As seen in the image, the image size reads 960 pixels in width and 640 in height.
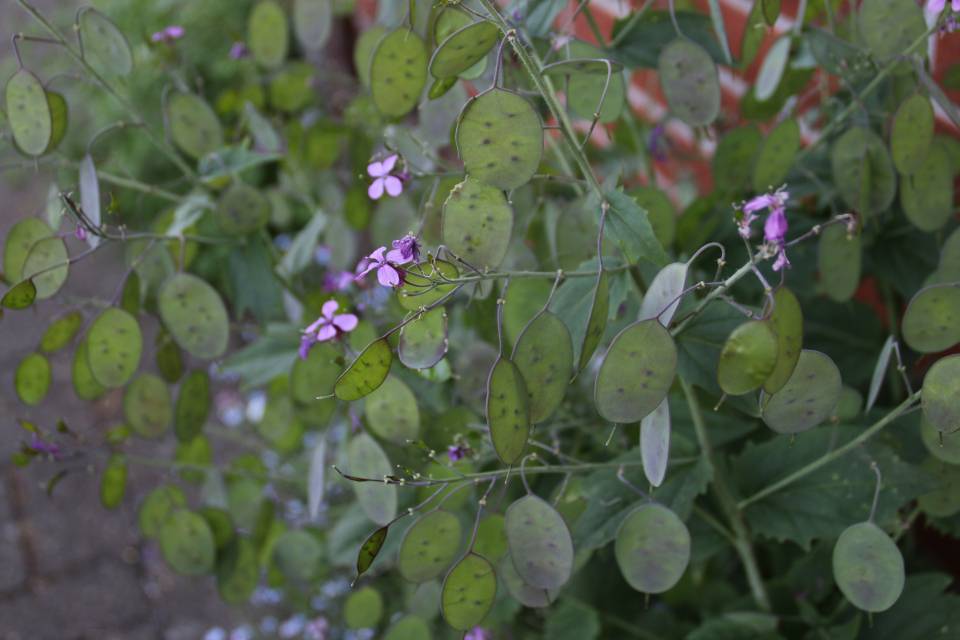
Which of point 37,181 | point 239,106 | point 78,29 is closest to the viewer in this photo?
point 78,29

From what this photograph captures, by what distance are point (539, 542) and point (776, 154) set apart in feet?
1.75

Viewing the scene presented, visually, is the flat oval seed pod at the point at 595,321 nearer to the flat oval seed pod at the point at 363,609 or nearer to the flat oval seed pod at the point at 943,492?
the flat oval seed pod at the point at 943,492

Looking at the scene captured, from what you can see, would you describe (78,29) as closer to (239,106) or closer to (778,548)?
(239,106)

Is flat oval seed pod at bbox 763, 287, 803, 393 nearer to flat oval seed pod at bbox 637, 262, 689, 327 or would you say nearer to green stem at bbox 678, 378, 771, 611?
flat oval seed pod at bbox 637, 262, 689, 327

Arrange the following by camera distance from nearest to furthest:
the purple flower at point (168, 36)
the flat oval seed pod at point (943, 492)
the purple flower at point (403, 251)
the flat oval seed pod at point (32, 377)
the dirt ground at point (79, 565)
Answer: the purple flower at point (403, 251), the flat oval seed pod at point (943, 492), the flat oval seed pod at point (32, 377), the purple flower at point (168, 36), the dirt ground at point (79, 565)

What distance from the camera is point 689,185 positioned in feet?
5.71

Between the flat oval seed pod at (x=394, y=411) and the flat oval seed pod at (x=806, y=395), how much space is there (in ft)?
1.14

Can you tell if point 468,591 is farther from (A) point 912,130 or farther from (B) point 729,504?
(A) point 912,130

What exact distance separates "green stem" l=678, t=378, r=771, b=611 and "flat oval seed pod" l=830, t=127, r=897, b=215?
0.27 meters

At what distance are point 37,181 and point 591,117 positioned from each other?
9.04ft

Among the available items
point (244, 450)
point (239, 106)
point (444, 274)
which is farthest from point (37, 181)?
point (444, 274)

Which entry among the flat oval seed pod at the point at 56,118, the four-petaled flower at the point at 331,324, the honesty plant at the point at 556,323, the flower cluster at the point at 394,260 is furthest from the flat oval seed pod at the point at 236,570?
the flower cluster at the point at 394,260

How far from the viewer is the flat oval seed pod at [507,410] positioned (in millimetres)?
699

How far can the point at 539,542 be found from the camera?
2.61 feet
